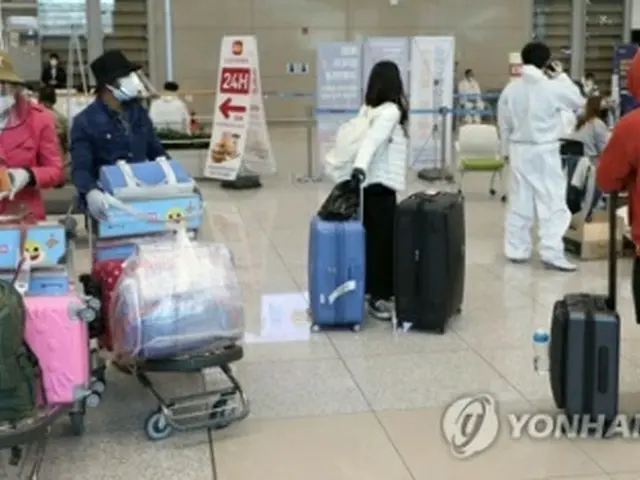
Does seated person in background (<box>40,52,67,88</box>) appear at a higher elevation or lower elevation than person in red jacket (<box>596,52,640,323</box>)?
higher

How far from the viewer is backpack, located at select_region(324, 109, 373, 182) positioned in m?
5.25

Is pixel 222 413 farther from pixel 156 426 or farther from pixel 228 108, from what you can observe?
pixel 228 108

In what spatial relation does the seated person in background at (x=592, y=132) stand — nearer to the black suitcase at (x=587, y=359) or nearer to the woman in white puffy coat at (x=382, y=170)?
the woman in white puffy coat at (x=382, y=170)

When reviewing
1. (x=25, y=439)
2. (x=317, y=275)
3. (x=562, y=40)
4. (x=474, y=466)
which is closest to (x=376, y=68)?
(x=317, y=275)

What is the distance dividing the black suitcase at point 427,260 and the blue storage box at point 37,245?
2.06m

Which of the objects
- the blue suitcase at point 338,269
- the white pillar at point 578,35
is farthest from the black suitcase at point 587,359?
the white pillar at point 578,35

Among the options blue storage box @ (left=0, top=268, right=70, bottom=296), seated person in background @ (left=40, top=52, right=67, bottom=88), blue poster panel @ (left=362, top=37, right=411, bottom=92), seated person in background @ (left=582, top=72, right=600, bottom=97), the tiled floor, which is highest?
blue poster panel @ (left=362, top=37, right=411, bottom=92)

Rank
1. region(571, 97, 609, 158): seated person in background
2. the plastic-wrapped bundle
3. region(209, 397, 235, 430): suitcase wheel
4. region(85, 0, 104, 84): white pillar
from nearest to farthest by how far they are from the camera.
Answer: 1. the plastic-wrapped bundle
2. region(209, 397, 235, 430): suitcase wheel
3. region(571, 97, 609, 158): seated person in background
4. region(85, 0, 104, 84): white pillar

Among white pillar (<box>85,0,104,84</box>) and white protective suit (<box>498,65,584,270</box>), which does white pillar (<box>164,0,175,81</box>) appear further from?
white protective suit (<box>498,65,584,270</box>)

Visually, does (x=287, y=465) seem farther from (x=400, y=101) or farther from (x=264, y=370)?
(x=400, y=101)

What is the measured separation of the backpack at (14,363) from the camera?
299 cm

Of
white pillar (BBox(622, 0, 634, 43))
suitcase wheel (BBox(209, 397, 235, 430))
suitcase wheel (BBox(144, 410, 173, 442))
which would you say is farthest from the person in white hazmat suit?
white pillar (BBox(622, 0, 634, 43))

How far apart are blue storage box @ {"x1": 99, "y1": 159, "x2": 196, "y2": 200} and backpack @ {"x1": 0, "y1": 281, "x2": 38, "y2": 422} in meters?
0.89

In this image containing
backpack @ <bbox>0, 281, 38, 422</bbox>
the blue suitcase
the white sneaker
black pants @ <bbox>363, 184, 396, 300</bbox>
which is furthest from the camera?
the white sneaker
